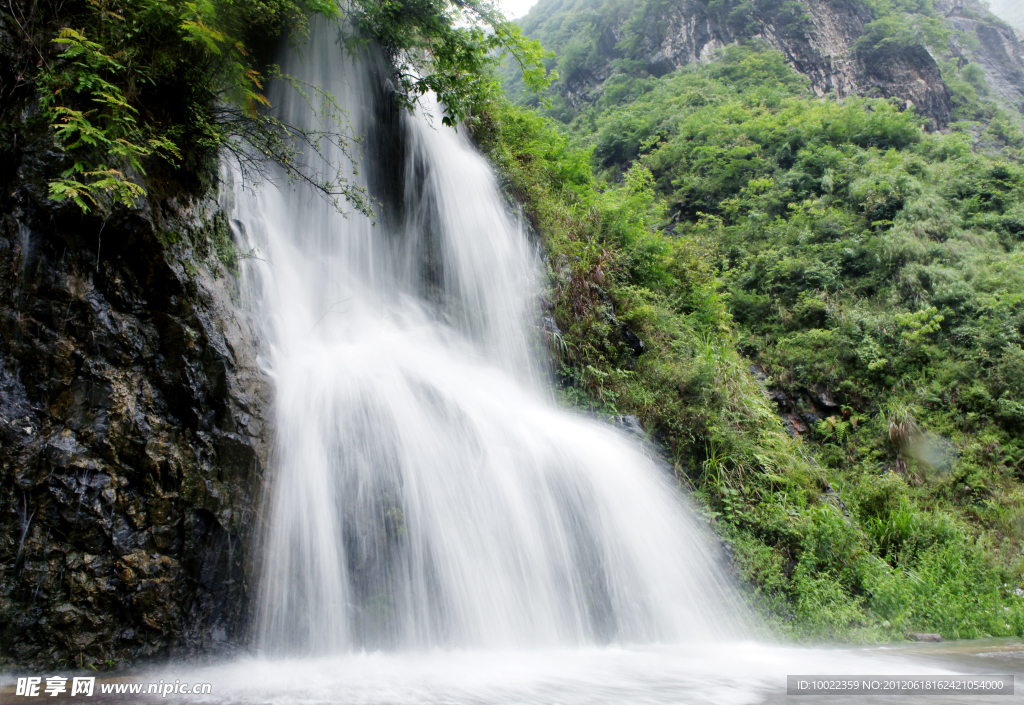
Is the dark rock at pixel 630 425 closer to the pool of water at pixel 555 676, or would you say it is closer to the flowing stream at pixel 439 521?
the flowing stream at pixel 439 521

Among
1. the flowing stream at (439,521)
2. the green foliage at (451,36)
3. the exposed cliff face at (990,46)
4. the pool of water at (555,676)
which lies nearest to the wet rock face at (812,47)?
the exposed cliff face at (990,46)

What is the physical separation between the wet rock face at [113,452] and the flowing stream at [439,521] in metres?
0.39

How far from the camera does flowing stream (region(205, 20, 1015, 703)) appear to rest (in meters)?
3.53

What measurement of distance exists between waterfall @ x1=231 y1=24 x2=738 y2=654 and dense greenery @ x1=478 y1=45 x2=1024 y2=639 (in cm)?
102

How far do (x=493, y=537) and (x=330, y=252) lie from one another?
3.93 metres

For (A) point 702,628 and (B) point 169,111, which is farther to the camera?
(A) point 702,628

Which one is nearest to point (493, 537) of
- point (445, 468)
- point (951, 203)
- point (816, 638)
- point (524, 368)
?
point (445, 468)

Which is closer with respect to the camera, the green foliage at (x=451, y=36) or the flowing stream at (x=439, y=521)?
the flowing stream at (x=439, y=521)

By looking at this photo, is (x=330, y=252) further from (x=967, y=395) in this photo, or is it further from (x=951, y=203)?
(x=951, y=203)

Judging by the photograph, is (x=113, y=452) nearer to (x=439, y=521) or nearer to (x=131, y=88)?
(x=439, y=521)

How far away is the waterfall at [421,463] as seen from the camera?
3.90m

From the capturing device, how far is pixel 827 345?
1015cm

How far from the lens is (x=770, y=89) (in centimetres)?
2177

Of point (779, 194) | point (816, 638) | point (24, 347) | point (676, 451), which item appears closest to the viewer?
point (24, 347)
